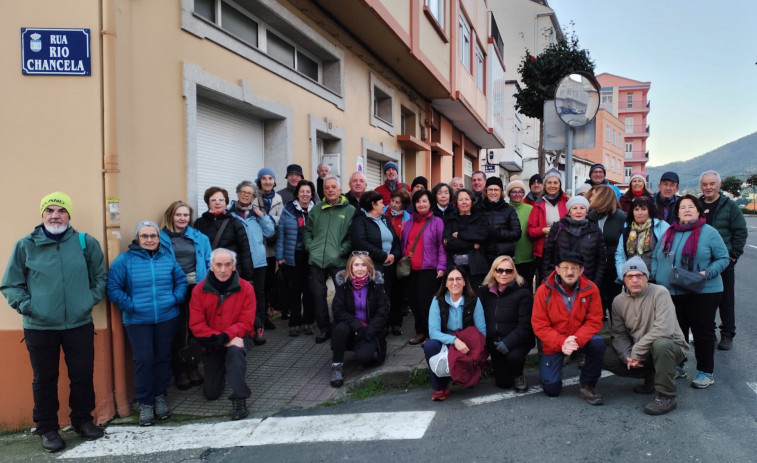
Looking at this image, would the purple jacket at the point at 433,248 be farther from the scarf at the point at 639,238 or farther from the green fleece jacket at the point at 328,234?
the scarf at the point at 639,238

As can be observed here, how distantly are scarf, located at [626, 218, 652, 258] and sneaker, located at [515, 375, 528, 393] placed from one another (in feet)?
5.90

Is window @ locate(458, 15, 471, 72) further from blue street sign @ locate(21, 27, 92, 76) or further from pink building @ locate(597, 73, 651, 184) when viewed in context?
pink building @ locate(597, 73, 651, 184)

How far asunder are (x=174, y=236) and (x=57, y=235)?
1.01 metres

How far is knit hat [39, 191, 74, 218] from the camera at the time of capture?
390 centimetres

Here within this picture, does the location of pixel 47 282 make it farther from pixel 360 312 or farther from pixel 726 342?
pixel 726 342

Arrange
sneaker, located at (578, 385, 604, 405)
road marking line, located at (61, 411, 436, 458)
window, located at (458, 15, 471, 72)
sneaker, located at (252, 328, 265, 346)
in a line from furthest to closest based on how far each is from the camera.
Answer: window, located at (458, 15, 471, 72) → sneaker, located at (252, 328, 265, 346) → sneaker, located at (578, 385, 604, 405) → road marking line, located at (61, 411, 436, 458)

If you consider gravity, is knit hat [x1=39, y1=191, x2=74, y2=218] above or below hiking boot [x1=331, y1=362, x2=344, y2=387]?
above

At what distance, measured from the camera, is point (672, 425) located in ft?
12.3

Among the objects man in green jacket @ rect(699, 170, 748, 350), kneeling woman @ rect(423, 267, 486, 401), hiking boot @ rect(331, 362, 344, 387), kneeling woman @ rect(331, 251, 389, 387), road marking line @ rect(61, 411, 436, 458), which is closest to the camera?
road marking line @ rect(61, 411, 436, 458)

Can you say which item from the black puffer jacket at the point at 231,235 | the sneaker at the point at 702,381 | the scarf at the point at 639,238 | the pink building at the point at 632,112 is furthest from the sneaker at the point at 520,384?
the pink building at the point at 632,112

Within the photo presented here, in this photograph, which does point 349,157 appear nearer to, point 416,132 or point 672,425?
point 416,132

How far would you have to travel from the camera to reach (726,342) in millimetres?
5520

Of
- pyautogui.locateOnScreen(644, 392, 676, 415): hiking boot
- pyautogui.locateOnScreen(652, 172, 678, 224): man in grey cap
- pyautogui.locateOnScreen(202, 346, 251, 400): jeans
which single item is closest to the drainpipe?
pyautogui.locateOnScreen(202, 346, 251, 400): jeans

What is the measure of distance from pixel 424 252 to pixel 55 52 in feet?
13.2
